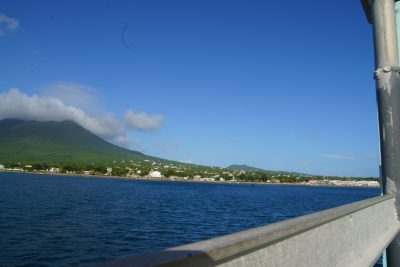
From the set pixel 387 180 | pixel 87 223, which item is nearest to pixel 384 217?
pixel 387 180

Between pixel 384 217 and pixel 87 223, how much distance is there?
3830cm

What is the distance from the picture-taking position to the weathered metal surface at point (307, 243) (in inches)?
88.5

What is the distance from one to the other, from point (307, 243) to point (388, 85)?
2924mm

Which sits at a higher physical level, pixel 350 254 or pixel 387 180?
pixel 387 180

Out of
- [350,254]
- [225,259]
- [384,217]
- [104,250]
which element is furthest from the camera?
[104,250]

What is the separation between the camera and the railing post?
542 centimetres

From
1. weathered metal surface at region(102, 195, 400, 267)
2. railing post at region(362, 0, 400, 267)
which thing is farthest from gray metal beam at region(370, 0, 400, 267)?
weathered metal surface at region(102, 195, 400, 267)

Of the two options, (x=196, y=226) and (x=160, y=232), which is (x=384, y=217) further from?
(x=196, y=226)

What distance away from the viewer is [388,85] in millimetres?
5496

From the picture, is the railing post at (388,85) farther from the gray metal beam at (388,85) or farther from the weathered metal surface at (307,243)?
the weathered metal surface at (307,243)

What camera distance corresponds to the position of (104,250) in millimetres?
26703

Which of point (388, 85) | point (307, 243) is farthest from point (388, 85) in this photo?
point (307, 243)

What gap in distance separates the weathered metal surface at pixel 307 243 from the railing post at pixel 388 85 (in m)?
0.55

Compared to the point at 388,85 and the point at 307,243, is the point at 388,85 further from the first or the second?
the point at 307,243
